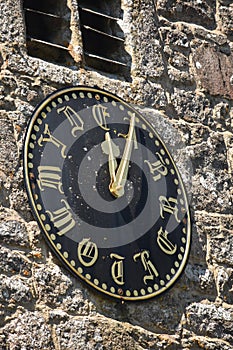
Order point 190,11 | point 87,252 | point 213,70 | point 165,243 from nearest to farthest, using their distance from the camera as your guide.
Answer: point 87,252, point 165,243, point 213,70, point 190,11

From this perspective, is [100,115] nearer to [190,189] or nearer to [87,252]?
[190,189]

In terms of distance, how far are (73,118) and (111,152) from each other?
0.85 ft

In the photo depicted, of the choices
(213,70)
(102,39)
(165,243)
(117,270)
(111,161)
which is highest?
(102,39)

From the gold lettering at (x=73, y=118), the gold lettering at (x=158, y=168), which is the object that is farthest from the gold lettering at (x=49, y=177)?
the gold lettering at (x=158, y=168)

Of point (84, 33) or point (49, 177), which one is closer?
point (49, 177)

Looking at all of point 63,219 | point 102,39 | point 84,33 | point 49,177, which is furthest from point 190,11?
point 63,219

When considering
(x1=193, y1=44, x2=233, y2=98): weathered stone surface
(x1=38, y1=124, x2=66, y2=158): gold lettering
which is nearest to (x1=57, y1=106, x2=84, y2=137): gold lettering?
(x1=38, y1=124, x2=66, y2=158): gold lettering

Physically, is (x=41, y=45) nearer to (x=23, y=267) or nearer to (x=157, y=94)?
(x=157, y=94)

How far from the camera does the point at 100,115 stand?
679 centimetres

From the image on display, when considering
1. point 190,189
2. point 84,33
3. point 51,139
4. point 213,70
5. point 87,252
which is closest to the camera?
point 87,252

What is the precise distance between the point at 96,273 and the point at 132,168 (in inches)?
26.9

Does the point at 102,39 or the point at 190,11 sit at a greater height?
the point at 190,11

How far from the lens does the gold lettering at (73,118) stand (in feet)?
21.8

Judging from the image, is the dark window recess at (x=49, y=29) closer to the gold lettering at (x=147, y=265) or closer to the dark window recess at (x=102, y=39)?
the dark window recess at (x=102, y=39)
